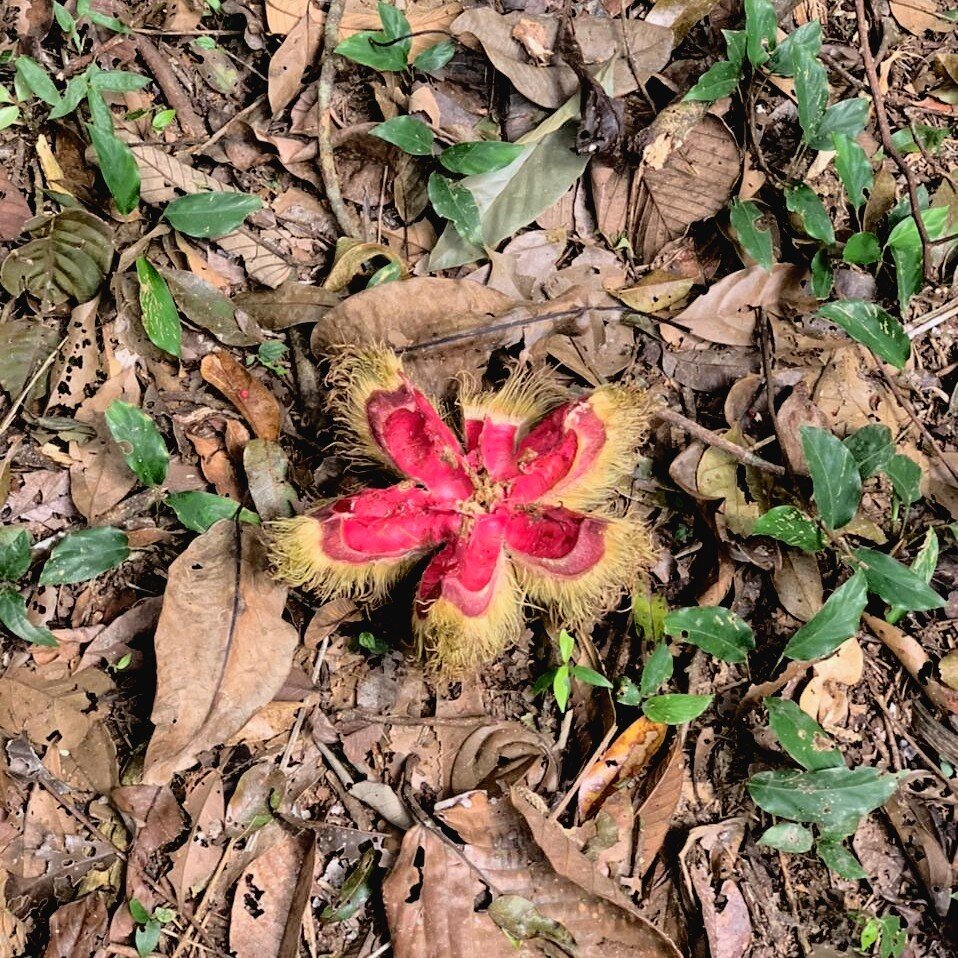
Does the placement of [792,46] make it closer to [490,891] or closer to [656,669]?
[656,669]

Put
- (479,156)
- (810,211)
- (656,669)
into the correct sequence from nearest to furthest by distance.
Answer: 1. (656,669)
2. (479,156)
3. (810,211)

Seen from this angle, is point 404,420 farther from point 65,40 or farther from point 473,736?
point 65,40

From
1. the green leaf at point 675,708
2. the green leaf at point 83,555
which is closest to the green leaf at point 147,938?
the green leaf at point 83,555

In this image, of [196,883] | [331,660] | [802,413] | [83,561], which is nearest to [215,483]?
[83,561]

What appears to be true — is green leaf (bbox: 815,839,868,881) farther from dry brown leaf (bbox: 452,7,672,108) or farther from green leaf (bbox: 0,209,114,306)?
green leaf (bbox: 0,209,114,306)

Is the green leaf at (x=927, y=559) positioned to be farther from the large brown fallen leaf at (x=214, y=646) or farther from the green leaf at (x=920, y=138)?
the large brown fallen leaf at (x=214, y=646)

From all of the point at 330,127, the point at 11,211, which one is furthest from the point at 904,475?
the point at 11,211
